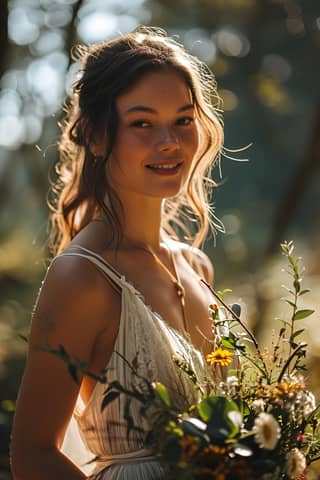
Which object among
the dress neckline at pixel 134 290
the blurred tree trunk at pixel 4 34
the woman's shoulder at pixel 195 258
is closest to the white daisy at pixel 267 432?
the dress neckline at pixel 134 290

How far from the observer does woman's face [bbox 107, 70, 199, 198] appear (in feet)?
7.27

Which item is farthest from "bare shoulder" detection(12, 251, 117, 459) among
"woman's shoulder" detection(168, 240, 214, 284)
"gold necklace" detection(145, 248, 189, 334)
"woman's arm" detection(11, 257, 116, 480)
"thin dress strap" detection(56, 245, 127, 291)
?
"woman's shoulder" detection(168, 240, 214, 284)

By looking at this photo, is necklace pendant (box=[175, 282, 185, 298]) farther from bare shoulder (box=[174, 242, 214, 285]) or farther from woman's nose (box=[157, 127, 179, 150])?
woman's nose (box=[157, 127, 179, 150])

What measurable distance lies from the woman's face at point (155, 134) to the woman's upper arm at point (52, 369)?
49cm

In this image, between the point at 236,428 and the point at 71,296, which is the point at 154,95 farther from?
the point at 236,428

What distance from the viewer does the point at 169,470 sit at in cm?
147

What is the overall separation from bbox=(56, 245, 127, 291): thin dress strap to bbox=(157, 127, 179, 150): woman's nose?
1.29 feet

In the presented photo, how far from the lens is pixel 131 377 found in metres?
1.99

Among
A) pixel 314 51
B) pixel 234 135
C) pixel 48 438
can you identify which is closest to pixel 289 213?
pixel 48 438

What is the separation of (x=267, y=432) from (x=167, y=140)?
104 centimetres

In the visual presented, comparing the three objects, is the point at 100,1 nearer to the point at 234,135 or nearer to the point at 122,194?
the point at 122,194

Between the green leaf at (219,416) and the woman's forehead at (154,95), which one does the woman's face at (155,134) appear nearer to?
the woman's forehead at (154,95)

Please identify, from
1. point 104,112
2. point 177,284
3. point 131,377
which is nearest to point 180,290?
point 177,284

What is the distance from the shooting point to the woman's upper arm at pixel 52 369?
1876mm
